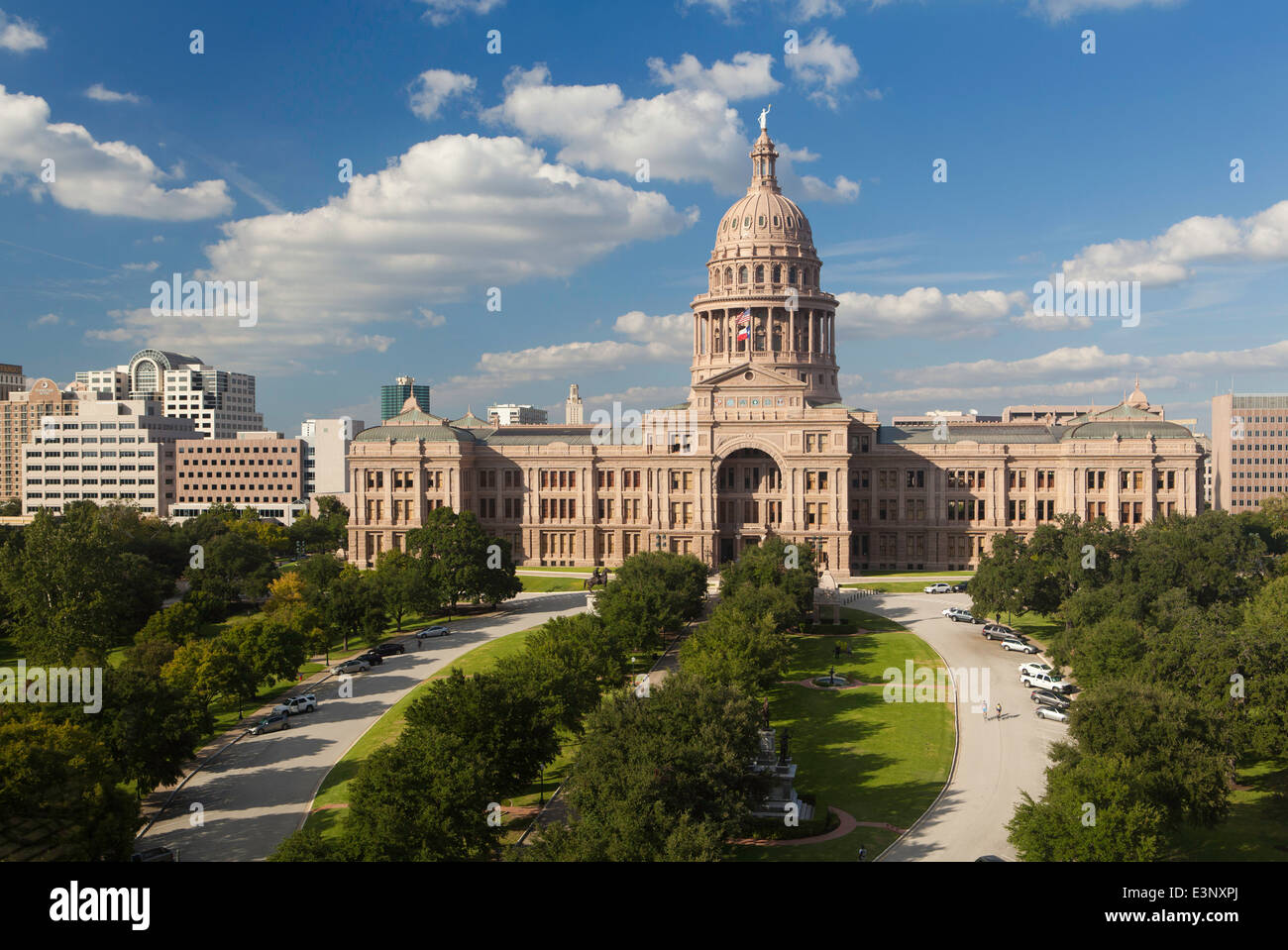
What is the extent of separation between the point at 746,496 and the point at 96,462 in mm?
128352

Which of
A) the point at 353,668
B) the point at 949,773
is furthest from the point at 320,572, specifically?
the point at 949,773

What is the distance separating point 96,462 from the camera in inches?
6777

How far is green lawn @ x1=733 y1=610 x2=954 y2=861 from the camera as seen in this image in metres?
38.6

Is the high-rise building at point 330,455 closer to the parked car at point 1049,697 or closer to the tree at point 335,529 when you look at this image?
the tree at point 335,529

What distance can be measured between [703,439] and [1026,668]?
50208mm

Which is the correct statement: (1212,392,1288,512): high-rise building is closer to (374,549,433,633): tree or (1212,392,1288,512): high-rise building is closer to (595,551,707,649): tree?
(595,551,707,649): tree

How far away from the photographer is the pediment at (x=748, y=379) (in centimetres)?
10469

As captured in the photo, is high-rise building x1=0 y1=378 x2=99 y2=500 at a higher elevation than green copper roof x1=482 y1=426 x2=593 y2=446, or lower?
higher

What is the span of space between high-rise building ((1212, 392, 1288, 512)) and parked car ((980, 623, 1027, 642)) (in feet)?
400

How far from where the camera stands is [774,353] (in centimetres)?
12275

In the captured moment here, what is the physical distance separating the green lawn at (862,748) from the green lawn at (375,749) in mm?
12855

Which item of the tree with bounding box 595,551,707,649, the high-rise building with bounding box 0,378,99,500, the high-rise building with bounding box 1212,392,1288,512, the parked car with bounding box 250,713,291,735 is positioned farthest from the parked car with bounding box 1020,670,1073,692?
the high-rise building with bounding box 0,378,99,500
